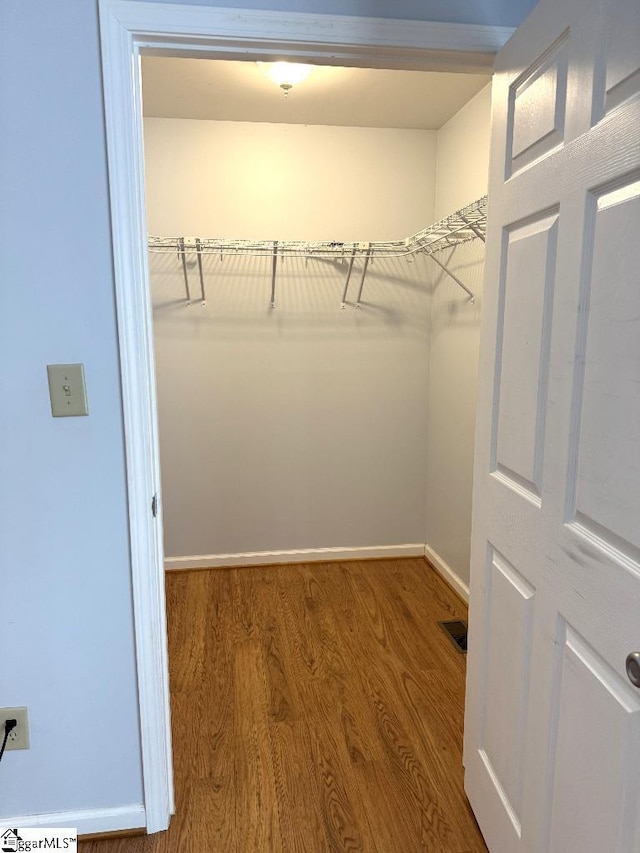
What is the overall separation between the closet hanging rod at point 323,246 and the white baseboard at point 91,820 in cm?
224

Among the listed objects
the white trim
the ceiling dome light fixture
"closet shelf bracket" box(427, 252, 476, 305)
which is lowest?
"closet shelf bracket" box(427, 252, 476, 305)

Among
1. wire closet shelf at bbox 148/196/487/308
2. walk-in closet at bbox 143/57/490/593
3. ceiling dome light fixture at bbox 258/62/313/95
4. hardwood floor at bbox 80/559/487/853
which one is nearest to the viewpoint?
hardwood floor at bbox 80/559/487/853

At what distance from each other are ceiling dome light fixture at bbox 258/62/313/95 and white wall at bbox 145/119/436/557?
684 millimetres

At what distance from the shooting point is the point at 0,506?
4.35 feet

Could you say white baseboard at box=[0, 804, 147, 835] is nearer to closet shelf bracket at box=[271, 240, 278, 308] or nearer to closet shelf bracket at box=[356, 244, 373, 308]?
closet shelf bracket at box=[271, 240, 278, 308]

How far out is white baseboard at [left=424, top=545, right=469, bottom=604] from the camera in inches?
110

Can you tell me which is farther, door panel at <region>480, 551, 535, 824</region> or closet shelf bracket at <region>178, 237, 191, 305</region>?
closet shelf bracket at <region>178, 237, 191, 305</region>

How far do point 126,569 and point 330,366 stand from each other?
1.91 m

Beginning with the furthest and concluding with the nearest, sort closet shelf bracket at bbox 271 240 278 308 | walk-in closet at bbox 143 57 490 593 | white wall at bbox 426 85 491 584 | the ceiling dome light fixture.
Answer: closet shelf bracket at bbox 271 240 278 308, walk-in closet at bbox 143 57 490 593, white wall at bbox 426 85 491 584, the ceiling dome light fixture

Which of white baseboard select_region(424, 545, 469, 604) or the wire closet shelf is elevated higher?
the wire closet shelf

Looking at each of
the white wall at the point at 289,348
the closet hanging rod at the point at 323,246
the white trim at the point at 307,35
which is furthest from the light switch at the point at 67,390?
the white wall at the point at 289,348

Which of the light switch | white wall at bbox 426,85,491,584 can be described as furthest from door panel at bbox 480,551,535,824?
white wall at bbox 426,85,491,584

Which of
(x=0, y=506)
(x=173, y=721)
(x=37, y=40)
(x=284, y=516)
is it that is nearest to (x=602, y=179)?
(x=37, y=40)

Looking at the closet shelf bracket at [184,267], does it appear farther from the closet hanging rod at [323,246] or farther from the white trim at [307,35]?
the white trim at [307,35]
